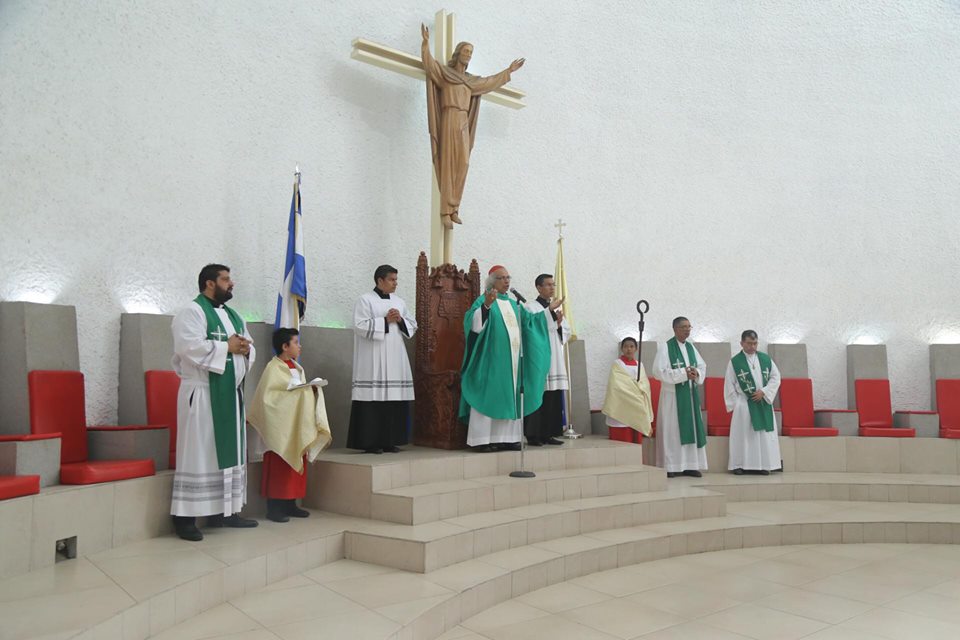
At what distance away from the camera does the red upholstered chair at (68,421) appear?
14.7ft

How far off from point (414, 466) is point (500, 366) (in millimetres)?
1162

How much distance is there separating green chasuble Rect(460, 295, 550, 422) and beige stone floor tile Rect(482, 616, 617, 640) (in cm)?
216

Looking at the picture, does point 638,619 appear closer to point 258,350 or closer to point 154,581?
point 154,581

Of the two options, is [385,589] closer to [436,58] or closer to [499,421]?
[499,421]

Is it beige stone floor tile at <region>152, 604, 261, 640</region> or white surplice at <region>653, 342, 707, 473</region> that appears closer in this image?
beige stone floor tile at <region>152, 604, 261, 640</region>

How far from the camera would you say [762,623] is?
14.0 ft

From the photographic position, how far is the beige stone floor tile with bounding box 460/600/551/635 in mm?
4125

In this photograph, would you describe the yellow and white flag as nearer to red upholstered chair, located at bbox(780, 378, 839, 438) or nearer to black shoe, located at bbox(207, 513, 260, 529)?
red upholstered chair, located at bbox(780, 378, 839, 438)

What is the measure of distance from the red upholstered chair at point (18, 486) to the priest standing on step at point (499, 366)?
124 inches

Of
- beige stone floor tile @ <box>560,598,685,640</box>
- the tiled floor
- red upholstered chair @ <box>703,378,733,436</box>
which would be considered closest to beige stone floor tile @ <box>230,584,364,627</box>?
the tiled floor

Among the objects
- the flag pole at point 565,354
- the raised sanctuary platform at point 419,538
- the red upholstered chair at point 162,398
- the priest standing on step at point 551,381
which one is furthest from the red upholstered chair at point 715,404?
the red upholstered chair at point 162,398

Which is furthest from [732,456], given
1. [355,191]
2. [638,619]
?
[355,191]

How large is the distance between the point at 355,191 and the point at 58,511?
4031 mm

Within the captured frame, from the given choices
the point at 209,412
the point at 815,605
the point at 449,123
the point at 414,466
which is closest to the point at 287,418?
the point at 209,412
